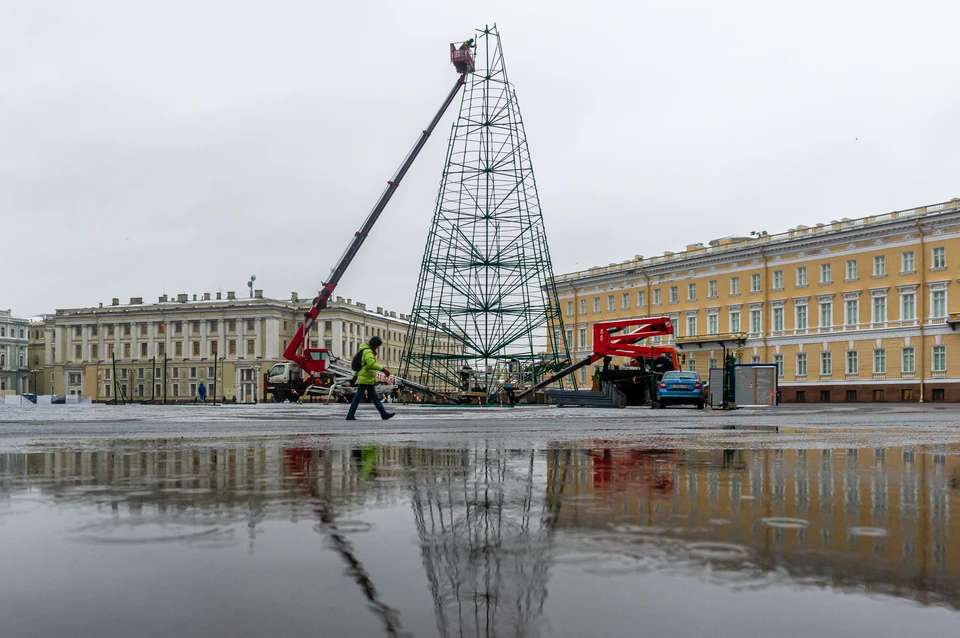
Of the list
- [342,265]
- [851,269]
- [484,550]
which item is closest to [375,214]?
[342,265]

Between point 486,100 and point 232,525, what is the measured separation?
40576mm

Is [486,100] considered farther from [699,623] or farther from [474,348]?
[699,623]

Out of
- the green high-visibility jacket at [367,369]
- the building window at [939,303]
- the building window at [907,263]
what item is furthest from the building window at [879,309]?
the green high-visibility jacket at [367,369]

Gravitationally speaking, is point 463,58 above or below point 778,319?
above

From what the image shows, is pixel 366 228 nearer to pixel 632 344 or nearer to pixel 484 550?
pixel 632 344

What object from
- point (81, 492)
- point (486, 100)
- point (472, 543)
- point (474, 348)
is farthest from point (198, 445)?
point (486, 100)

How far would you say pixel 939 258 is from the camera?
5734 cm

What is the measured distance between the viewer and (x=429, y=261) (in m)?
41.2

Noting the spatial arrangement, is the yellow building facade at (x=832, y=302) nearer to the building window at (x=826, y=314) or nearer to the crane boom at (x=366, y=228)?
the building window at (x=826, y=314)

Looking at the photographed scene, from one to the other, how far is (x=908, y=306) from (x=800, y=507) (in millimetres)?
60887

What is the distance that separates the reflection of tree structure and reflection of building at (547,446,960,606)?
0.79 feet

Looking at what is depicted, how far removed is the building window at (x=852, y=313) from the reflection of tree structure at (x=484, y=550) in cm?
6240

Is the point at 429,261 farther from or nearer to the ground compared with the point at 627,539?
farther from the ground

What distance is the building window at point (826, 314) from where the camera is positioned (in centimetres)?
6444
